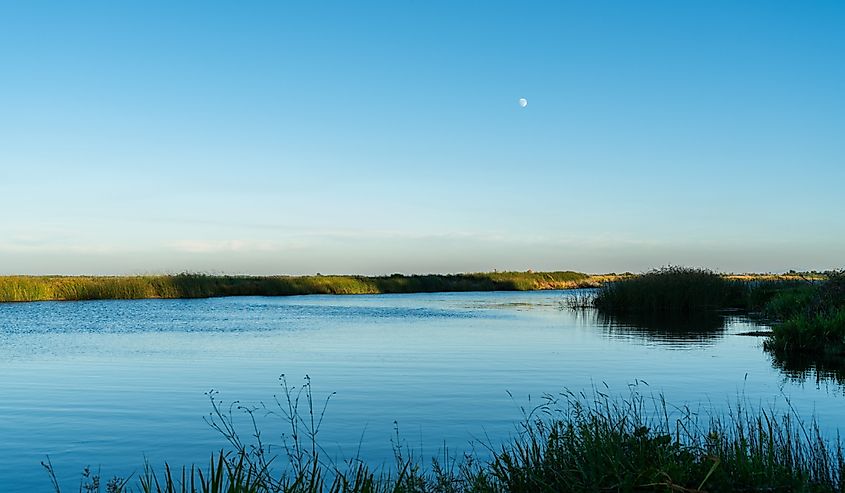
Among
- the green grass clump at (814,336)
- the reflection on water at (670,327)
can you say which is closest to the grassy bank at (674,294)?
the reflection on water at (670,327)

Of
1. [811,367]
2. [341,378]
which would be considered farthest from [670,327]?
[341,378]

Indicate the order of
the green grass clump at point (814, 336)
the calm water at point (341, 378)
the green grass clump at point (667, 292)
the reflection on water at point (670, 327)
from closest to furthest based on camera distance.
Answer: the calm water at point (341, 378) < the green grass clump at point (814, 336) < the reflection on water at point (670, 327) < the green grass clump at point (667, 292)

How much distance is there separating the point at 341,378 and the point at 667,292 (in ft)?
88.9

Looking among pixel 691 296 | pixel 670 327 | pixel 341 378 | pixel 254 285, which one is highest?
pixel 254 285

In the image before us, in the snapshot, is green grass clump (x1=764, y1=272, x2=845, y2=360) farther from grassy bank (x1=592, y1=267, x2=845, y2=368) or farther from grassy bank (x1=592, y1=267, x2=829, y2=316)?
grassy bank (x1=592, y1=267, x2=829, y2=316)

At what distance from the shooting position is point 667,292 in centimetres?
4019

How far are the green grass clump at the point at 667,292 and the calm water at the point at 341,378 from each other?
7409mm

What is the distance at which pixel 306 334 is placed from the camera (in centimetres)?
2844

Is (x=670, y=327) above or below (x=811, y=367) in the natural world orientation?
above

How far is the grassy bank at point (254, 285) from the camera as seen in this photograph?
172ft

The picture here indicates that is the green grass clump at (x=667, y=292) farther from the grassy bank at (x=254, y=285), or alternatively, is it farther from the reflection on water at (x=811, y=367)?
the grassy bank at (x=254, y=285)

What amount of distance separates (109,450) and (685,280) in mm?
34486

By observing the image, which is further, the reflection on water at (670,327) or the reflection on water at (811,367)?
the reflection on water at (670,327)

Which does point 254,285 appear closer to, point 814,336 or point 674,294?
point 674,294
